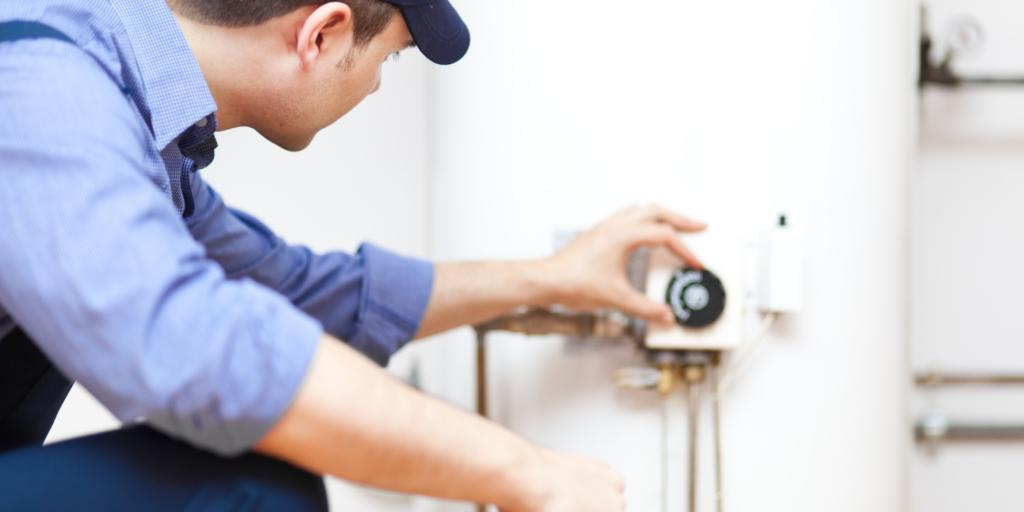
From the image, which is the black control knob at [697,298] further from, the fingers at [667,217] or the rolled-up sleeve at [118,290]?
the rolled-up sleeve at [118,290]

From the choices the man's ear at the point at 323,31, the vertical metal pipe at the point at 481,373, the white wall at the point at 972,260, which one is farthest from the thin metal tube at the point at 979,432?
the man's ear at the point at 323,31

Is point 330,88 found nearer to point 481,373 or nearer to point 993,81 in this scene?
point 481,373

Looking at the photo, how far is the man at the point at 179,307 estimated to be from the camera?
40 cm

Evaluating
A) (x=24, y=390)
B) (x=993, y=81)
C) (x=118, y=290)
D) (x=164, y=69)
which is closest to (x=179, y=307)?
(x=118, y=290)

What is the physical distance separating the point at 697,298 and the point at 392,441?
0.47 m

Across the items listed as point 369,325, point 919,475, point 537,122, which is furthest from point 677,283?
point 919,475

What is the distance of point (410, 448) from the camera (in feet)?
1.50

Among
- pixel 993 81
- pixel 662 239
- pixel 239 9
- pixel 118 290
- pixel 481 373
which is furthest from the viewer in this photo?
pixel 993 81

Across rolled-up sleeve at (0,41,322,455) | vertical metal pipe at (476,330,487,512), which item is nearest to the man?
rolled-up sleeve at (0,41,322,455)

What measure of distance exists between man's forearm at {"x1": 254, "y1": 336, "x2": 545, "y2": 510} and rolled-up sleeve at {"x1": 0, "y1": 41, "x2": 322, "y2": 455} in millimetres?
18

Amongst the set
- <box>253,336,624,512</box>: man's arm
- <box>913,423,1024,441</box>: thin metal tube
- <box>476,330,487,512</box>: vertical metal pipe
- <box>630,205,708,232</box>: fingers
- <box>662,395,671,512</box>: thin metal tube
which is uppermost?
<box>630,205,708,232</box>: fingers

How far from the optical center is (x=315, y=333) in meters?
0.44

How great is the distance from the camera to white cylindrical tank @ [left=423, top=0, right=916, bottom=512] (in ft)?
2.73

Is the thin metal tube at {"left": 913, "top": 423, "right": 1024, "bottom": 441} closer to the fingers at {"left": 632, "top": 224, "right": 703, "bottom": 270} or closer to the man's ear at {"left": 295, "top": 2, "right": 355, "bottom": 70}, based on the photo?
the fingers at {"left": 632, "top": 224, "right": 703, "bottom": 270}
